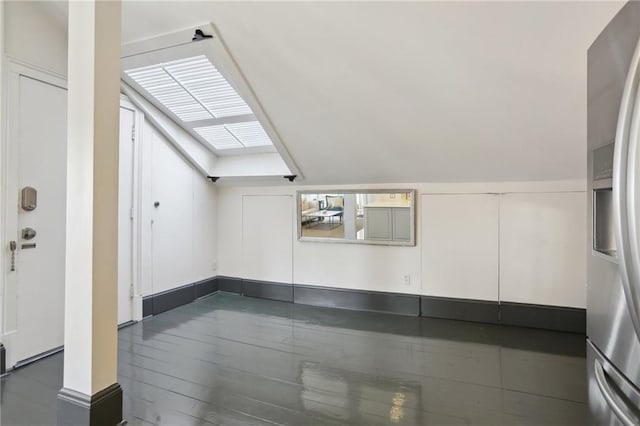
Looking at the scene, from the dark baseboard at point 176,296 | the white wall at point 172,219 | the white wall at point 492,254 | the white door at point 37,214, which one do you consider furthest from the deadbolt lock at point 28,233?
the white wall at point 492,254

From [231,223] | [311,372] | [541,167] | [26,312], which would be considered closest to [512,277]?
[541,167]

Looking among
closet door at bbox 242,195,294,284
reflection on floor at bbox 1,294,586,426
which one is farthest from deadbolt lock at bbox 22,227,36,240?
closet door at bbox 242,195,294,284

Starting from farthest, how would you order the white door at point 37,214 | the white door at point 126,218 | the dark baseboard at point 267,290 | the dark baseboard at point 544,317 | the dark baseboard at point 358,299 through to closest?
the dark baseboard at point 267,290
the dark baseboard at point 358,299
the white door at point 126,218
the dark baseboard at point 544,317
the white door at point 37,214

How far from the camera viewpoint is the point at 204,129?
387 cm

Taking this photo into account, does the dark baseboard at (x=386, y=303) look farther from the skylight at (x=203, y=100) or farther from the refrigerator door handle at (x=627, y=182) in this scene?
the refrigerator door handle at (x=627, y=182)

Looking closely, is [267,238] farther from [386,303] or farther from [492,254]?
[492,254]

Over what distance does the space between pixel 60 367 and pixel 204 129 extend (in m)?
2.45

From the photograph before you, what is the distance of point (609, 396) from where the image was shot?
87 centimetres

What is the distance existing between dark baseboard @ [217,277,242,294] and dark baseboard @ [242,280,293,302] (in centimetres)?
8

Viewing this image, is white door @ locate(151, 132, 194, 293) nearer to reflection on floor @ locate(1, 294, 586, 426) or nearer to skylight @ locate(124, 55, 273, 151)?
skylight @ locate(124, 55, 273, 151)

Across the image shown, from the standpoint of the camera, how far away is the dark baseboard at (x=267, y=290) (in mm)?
4352

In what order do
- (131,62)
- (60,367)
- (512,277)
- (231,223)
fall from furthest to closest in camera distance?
(231,223), (512,277), (131,62), (60,367)

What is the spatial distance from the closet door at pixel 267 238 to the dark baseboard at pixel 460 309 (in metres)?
1.60

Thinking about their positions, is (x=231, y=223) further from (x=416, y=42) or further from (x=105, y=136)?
(x=416, y=42)
